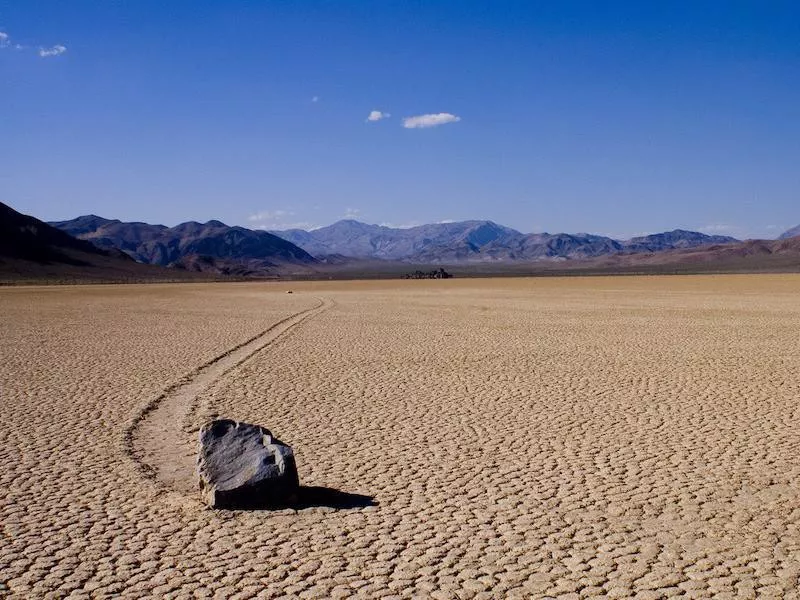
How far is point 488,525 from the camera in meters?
5.49

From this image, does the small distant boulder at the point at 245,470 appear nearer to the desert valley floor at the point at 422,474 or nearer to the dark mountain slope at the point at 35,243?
the desert valley floor at the point at 422,474

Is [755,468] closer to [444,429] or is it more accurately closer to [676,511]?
[676,511]

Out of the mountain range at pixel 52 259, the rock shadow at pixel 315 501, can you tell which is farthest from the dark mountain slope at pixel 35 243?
the rock shadow at pixel 315 501

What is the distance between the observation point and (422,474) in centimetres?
679

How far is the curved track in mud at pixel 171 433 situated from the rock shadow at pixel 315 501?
77cm

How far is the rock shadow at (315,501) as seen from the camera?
584 cm

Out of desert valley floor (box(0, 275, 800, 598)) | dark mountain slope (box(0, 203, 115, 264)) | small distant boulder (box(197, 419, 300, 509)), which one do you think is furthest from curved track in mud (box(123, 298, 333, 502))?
dark mountain slope (box(0, 203, 115, 264))

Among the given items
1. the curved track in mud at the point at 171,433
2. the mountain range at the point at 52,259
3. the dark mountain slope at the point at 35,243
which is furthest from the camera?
the dark mountain slope at the point at 35,243

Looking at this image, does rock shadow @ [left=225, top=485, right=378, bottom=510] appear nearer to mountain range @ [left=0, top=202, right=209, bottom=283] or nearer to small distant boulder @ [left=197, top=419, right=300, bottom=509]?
small distant boulder @ [left=197, top=419, right=300, bottom=509]

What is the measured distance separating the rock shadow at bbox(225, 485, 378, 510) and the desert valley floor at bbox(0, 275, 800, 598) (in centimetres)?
5

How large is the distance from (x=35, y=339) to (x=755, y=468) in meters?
16.4

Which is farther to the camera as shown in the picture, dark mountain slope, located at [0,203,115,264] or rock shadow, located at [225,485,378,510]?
dark mountain slope, located at [0,203,115,264]

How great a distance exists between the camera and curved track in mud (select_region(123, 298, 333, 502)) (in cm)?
678

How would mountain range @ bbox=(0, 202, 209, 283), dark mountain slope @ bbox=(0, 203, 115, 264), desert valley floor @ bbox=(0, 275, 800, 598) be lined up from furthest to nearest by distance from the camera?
dark mountain slope @ bbox=(0, 203, 115, 264), mountain range @ bbox=(0, 202, 209, 283), desert valley floor @ bbox=(0, 275, 800, 598)
